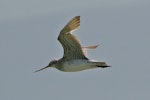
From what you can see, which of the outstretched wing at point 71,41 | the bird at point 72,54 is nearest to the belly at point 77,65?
the bird at point 72,54

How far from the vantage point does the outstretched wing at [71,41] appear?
2373 cm

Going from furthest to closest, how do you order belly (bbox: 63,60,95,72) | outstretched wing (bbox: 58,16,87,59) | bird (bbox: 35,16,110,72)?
belly (bbox: 63,60,95,72)
bird (bbox: 35,16,110,72)
outstretched wing (bbox: 58,16,87,59)

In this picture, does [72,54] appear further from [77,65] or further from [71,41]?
[71,41]

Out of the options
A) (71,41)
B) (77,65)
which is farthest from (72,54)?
(71,41)

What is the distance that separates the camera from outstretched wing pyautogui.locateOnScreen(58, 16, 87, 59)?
934 inches

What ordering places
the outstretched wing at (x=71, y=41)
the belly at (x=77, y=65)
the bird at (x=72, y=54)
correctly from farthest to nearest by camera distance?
1. the belly at (x=77, y=65)
2. the bird at (x=72, y=54)
3. the outstretched wing at (x=71, y=41)

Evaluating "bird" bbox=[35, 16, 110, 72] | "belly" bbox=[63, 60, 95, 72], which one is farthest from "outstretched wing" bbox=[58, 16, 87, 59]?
"belly" bbox=[63, 60, 95, 72]

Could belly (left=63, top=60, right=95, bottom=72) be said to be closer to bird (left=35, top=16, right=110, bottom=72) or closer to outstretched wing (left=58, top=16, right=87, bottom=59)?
bird (left=35, top=16, right=110, bottom=72)

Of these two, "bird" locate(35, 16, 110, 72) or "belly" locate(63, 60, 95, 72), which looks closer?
"bird" locate(35, 16, 110, 72)

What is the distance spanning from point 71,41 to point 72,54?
83 centimetres

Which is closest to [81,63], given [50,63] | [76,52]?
[76,52]

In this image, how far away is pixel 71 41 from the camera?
24.4 meters

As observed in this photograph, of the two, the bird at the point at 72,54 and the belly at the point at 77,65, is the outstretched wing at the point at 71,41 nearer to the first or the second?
the bird at the point at 72,54

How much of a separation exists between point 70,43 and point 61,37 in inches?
17.9
